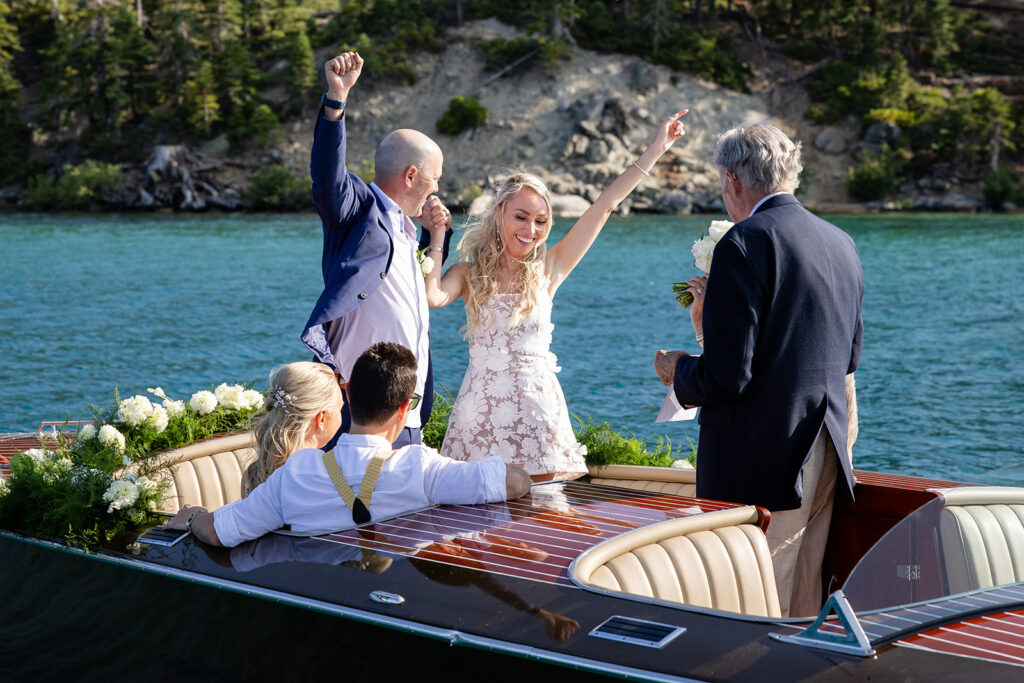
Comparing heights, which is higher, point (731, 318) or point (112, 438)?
point (731, 318)

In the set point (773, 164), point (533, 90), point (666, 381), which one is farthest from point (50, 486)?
point (533, 90)

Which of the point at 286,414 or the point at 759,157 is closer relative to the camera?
the point at 759,157

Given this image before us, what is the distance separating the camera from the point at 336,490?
9.34 feet

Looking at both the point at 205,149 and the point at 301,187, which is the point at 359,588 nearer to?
the point at 301,187

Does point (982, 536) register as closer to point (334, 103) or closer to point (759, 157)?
point (759, 157)

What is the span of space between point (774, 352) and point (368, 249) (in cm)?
152

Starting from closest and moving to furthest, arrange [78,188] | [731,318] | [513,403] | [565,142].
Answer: [731,318] < [513,403] < [78,188] < [565,142]

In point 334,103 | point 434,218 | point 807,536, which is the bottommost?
point 807,536

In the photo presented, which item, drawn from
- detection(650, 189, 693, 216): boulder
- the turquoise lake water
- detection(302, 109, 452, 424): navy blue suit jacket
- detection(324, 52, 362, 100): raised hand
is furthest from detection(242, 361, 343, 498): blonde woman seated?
detection(650, 189, 693, 216): boulder

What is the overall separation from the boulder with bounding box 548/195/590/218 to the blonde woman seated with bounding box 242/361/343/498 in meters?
35.0

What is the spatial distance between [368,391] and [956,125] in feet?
152

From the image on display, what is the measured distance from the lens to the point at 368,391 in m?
2.82

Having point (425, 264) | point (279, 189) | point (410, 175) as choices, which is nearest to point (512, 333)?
point (425, 264)

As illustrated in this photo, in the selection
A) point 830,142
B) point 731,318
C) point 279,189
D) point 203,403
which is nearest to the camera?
point 731,318
